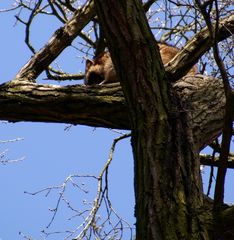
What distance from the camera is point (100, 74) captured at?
676cm

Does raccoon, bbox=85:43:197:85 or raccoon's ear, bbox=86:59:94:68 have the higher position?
raccoon's ear, bbox=86:59:94:68

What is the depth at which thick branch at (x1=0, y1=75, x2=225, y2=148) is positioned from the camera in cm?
369

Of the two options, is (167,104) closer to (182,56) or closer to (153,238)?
(153,238)

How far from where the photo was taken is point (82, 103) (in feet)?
12.2

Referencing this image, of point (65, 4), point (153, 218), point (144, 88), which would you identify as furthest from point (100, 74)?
point (153, 218)

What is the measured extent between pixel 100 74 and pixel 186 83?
3066 mm

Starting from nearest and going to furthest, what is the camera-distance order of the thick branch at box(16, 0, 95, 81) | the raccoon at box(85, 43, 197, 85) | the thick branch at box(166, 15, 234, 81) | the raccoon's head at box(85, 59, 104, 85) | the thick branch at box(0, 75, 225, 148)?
the thick branch at box(0, 75, 225, 148), the thick branch at box(166, 15, 234, 81), the thick branch at box(16, 0, 95, 81), the raccoon at box(85, 43, 197, 85), the raccoon's head at box(85, 59, 104, 85)

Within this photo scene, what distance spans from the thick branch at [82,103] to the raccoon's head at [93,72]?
2677 millimetres

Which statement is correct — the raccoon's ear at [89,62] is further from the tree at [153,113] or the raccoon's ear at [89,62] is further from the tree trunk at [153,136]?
the tree trunk at [153,136]

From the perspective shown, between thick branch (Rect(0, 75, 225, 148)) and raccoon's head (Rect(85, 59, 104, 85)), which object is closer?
thick branch (Rect(0, 75, 225, 148))

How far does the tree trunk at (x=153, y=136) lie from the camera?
8.38ft

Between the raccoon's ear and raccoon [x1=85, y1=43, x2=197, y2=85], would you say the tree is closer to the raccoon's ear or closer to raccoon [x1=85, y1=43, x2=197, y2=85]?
raccoon [x1=85, y1=43, x2=197, y2=85]

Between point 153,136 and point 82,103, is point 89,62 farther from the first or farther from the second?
point 153,136

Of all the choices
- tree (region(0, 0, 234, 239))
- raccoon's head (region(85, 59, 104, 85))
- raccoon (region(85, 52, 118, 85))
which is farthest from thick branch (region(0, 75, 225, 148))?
raccoon's head (region(85, 59, 104, 85))
